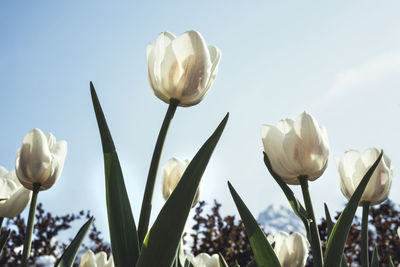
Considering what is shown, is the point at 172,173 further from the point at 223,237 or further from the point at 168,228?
the point at 223,237

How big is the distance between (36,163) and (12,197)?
0.93 ft

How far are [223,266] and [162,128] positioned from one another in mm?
563

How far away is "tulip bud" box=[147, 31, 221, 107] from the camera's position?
1.18 metres

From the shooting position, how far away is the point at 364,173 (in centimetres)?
149

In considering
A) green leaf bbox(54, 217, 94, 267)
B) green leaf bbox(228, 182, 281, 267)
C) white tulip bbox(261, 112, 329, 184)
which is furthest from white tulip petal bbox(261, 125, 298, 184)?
green leaf bbox(54, 217, 94, 267)

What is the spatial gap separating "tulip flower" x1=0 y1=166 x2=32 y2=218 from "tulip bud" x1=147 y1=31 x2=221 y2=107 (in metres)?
0.91

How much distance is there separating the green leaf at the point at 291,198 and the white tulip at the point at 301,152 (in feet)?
0.07

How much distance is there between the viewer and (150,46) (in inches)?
49.1

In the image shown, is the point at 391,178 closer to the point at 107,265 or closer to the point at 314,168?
the point at 314,168

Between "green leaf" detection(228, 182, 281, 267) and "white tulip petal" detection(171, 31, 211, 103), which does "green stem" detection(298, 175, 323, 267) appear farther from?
"white tulip petal" detection(171, 31, 211, 103)

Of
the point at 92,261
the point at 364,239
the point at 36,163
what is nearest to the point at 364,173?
the point at 364,239

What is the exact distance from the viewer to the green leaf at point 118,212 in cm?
104

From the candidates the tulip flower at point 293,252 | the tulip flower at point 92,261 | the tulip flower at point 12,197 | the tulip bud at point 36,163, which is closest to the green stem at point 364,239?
the tulip flower at point 293,252

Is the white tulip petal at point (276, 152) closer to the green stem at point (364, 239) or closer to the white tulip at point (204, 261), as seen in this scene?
the green stem at point (364, 239)
